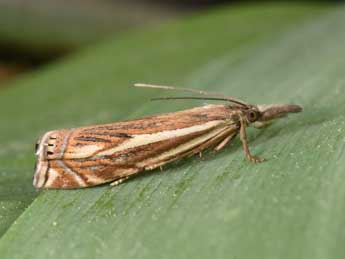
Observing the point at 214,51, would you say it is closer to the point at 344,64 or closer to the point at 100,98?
the point at 100,98

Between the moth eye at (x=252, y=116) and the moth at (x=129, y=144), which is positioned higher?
the moth eye at (x=252, y=116)

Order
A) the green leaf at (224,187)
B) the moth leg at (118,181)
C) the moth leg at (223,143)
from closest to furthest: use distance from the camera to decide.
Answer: the green leaf at (224,187)
the moth leg at (118,181)
the moth leg at (223,143)

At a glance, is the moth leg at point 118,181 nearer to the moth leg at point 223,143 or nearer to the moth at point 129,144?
the moth at point 129,144

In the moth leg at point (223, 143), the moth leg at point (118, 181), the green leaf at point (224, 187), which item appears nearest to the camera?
the green leaf at point (224, 187)

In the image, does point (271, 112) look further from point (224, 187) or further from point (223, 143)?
point (224, 187)

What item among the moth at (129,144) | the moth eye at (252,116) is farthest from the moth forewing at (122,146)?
the moth eye at (252,116)

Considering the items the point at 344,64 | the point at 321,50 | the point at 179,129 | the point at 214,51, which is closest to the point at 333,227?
the point at 179,129

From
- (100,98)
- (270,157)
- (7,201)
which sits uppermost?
(270,157)
